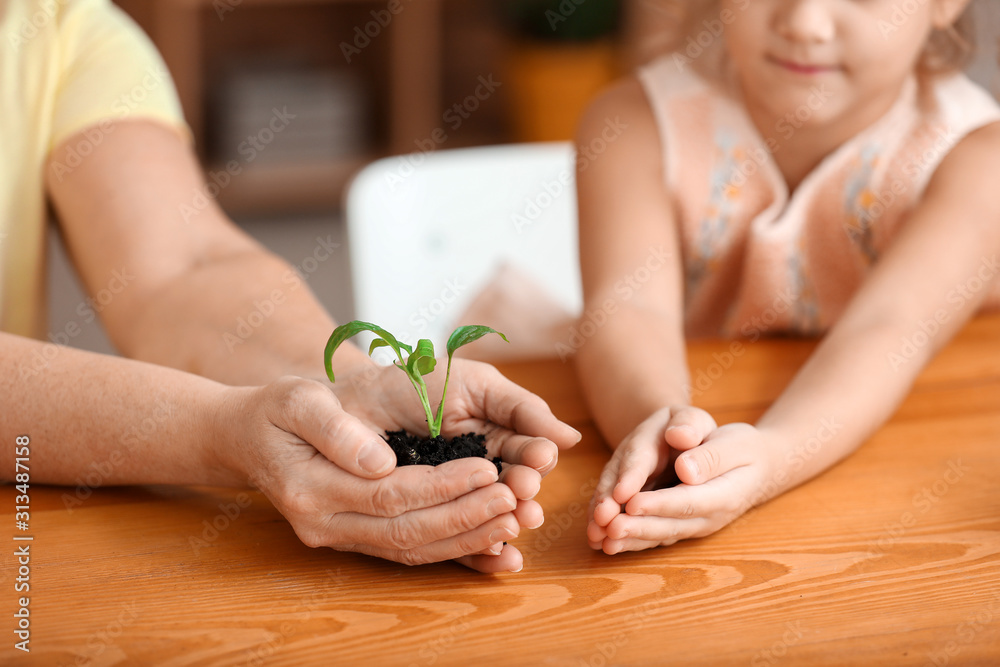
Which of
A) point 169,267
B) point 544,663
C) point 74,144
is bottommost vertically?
point 544,663

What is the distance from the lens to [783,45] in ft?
3.59

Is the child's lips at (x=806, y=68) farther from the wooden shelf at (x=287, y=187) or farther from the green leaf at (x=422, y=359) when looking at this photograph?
the wooden shelf at (x=287, y=187)

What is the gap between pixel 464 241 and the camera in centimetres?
154

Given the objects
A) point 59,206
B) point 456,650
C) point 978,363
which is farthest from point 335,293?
point 456,650

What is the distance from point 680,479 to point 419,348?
24 centimetres

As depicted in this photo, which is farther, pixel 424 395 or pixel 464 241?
pixel 464 241

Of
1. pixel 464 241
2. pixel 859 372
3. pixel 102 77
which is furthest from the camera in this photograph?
pixel 464 241

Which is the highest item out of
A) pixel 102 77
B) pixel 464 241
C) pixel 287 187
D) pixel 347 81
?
pixel 347 81

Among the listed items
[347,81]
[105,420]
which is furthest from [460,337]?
[347,81]

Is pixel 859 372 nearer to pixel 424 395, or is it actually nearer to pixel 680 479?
pixel 680 479

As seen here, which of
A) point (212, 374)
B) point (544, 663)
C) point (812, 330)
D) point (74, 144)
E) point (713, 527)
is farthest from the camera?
point (812, 330)

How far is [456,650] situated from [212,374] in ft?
1.34

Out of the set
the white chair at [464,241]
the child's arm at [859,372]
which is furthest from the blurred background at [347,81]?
the child's arm at [859,372]

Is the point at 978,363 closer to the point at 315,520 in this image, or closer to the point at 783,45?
the point at 783,45
